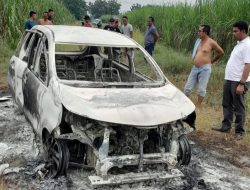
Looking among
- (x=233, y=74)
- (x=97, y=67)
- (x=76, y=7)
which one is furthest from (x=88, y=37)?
(x=76, y=7)

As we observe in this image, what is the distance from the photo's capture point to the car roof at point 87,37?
575cm

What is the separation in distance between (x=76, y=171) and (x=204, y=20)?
32.7 feet

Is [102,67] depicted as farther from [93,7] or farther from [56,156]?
[93,7]

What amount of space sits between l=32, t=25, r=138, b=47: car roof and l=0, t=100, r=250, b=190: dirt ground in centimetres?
157

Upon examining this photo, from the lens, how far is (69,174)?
16.3 feet

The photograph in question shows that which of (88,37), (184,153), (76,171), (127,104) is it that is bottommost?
(76,171)

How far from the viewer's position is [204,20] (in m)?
13.8

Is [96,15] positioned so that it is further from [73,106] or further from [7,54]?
[73,106]

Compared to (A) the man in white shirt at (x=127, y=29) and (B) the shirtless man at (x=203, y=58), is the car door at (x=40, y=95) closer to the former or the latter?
(B) the shirtless man at (x=203, y=58)

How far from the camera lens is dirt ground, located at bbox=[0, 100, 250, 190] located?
15.5ft

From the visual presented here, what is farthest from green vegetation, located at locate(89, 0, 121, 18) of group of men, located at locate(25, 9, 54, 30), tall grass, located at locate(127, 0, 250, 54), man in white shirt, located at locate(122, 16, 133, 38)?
group of men, located at locate(25, 9, 54, 30)

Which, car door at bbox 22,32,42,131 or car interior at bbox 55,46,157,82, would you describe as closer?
car door at bbox 22,32,42,131

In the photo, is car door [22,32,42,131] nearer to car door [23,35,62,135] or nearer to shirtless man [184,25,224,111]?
car door [23,35,62,135]

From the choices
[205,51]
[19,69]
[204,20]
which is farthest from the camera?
[204,20]
